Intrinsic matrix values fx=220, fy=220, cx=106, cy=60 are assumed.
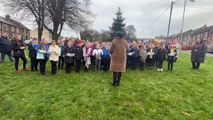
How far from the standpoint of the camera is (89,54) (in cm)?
1193

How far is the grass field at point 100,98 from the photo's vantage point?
21.6ft

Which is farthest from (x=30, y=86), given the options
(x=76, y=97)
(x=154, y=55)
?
(x=154, y=55)

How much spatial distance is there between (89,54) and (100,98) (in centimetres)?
463

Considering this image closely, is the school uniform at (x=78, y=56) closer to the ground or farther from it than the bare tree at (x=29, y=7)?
closer to the ground

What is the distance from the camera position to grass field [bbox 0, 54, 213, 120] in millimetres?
6598

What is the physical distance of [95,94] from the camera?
26.3ft

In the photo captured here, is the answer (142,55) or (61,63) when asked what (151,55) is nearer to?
(142,55)

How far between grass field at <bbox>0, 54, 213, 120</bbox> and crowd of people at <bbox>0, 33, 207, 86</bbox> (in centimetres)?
81

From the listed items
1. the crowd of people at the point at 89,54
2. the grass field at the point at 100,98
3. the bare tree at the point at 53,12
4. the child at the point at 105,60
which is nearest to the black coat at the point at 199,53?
the crowd of people at the point at 89,54

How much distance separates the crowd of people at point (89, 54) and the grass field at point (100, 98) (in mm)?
812

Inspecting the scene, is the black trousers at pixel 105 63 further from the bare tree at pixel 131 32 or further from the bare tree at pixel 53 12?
the bare tree at pixel 131 32

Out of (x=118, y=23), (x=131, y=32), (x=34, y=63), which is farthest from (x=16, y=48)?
(x=131, y=32)

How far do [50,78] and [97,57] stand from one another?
9.96ft

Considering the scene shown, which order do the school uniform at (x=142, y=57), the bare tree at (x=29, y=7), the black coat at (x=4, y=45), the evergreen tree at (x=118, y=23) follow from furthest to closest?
the evergreen tree at (x=118, y=23)
the bare tree at (x=29, y=7)
the black coat at (x=4, y=45)
the school uniform at (x=142, y=57)
